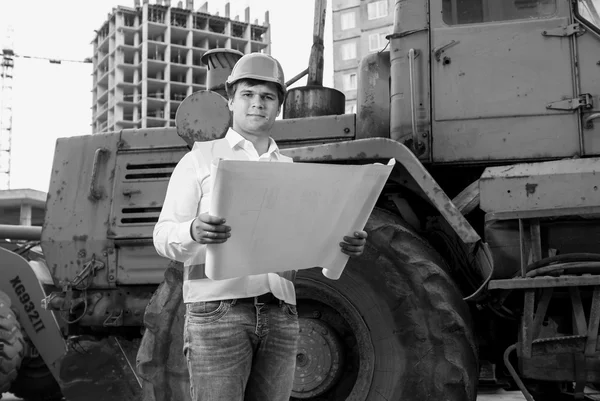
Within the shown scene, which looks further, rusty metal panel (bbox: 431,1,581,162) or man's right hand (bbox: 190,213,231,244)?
rusty metal panel (bbox: 431,1,581,162)

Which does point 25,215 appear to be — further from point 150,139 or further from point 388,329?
point 388,329

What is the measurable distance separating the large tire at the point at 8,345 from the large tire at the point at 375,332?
308 centimetres

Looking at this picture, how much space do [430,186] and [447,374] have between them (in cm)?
100

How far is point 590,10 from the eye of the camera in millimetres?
4137

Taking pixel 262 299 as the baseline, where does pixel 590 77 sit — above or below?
above

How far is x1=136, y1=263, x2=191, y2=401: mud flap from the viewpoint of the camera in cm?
365

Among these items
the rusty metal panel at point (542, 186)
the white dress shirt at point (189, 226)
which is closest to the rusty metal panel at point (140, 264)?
the rusty metal panel at point (542, 186)

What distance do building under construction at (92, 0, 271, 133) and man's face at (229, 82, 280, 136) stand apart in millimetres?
56259

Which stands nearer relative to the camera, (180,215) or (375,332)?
(180,215)

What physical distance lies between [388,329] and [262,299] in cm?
162

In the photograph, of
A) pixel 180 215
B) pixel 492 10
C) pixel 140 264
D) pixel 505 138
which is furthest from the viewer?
pixel 140 264

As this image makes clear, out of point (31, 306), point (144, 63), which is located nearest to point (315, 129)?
point (31, 306)

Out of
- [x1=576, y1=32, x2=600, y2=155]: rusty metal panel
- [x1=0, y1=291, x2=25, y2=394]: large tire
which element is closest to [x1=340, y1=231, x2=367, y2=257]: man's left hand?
[x1=576, y1=32, x2=600, y2=155]: rusty metal panel

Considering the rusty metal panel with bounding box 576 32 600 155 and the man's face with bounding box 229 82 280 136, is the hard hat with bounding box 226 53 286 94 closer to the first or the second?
the man's face with bounding box 229 82 280 136
